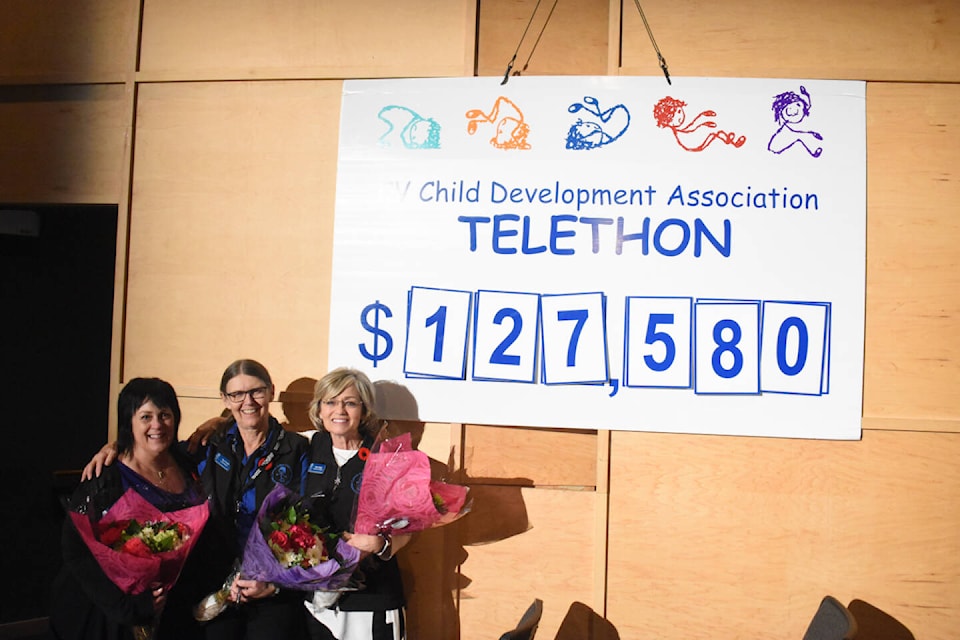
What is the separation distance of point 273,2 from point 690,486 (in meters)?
2.98

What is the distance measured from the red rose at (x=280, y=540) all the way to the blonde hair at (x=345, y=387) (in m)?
0.54

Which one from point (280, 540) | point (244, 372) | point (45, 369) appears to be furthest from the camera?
point (45, 369)

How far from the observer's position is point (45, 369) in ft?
16.5

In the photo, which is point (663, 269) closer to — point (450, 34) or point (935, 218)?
→ point (935, 218)

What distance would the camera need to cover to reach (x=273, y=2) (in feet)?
12.0

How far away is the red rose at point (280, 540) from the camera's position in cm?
255

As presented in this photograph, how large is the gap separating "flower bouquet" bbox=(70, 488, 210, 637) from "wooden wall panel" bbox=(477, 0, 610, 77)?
2.42m

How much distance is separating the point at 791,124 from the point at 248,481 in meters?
2.75

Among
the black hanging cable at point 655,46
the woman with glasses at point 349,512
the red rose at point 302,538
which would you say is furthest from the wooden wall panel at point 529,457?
the black hanging cable at point 655,46

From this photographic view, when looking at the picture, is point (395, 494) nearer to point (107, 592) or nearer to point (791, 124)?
point (107, 592)

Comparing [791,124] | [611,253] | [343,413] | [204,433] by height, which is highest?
[791,124]

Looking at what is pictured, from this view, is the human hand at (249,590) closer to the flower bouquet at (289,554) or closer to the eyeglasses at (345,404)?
the flower bouquet at (289,554)

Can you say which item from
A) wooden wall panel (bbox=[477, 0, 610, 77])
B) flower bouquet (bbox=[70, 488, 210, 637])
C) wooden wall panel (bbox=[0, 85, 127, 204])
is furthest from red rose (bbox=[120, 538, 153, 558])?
wooden wall panel (bbox=[477, 0, 610, 77])

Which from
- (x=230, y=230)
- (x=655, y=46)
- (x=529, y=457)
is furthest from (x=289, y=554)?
(x=655, y=46)
